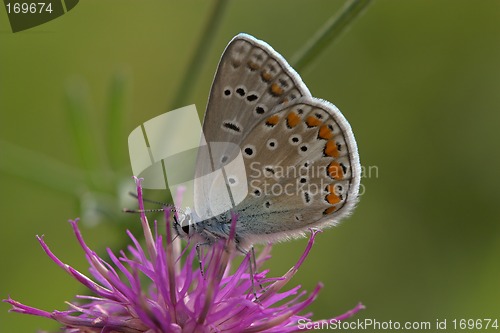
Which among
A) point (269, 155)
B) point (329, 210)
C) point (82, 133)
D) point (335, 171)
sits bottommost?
point (329, 210)

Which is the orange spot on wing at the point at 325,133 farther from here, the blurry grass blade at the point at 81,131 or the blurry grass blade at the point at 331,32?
the blurry grass blade at the point at 81,131

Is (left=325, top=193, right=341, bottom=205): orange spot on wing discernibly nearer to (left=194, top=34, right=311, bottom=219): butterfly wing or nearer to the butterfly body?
the butterfly body

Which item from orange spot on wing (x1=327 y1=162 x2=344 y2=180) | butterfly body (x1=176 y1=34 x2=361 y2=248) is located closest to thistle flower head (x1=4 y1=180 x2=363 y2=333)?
butterfly body (x1=176 y1=34 x2=361 y2=248)

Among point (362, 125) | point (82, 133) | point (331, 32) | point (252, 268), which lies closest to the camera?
point (252, 268)

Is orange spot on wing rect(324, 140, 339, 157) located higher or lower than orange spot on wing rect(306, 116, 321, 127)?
lower

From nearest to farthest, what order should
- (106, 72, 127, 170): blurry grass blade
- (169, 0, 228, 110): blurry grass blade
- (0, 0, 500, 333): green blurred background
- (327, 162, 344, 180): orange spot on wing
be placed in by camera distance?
1. (327, 162, 344, 180): orange spot on wing
2. (169, 0, 228, 110): blurry grass blade
3. (106, 72, 127, 170): blurry grass blade
4. (0, 0, 500, 333): green blurred background

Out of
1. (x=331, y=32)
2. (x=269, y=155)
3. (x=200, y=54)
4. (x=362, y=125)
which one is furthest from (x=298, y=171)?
(x=362, y=125)

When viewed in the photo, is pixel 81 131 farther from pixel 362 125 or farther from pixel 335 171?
pixel 362 125

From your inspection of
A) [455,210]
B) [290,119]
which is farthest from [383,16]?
[290,119]
